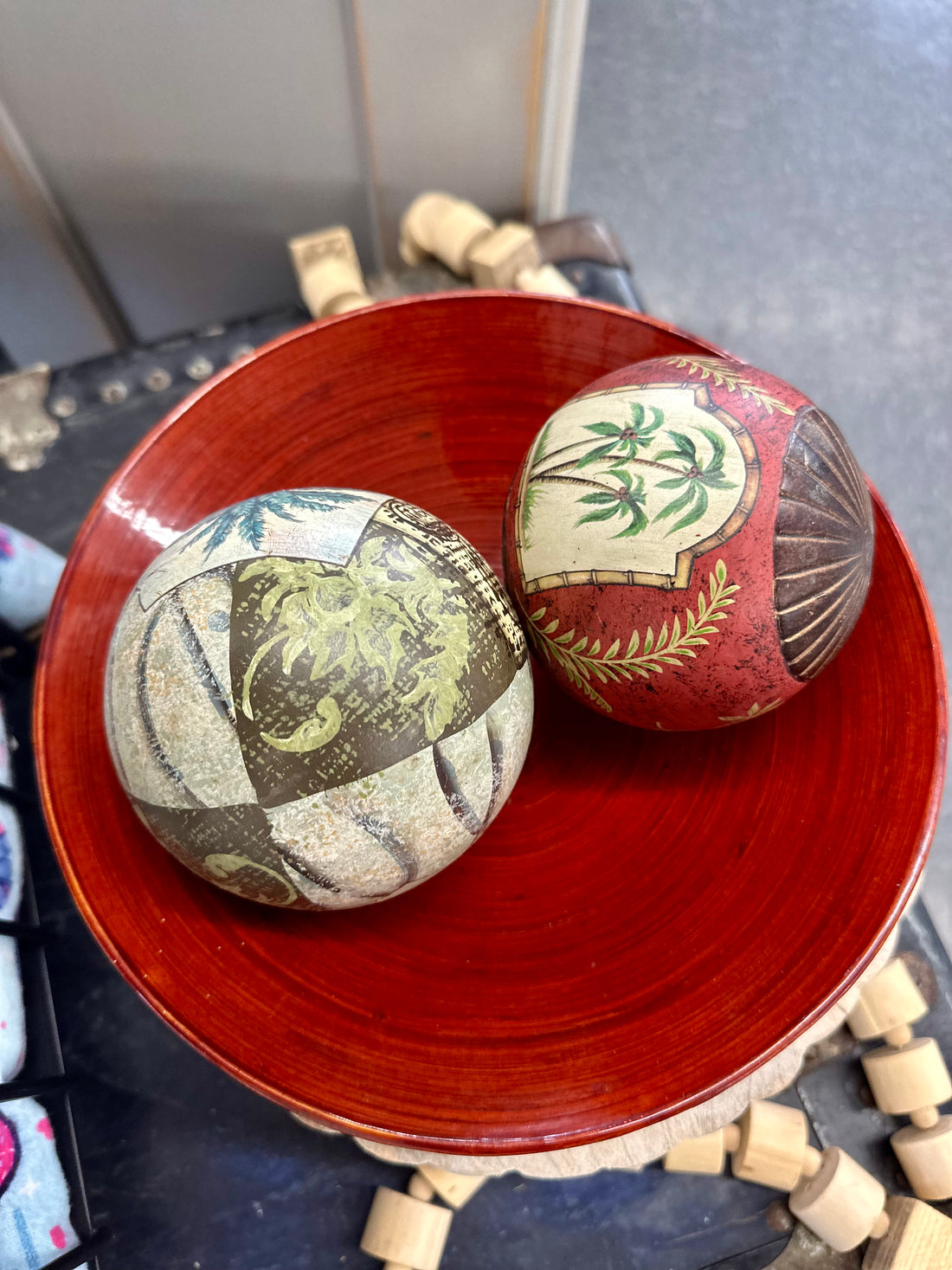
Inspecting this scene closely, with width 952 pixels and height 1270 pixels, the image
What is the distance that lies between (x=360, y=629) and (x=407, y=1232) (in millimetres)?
730

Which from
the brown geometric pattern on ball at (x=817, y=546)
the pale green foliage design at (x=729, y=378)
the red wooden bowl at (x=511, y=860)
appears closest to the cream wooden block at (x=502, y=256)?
the red wooden bowl at (x=511, y=860)

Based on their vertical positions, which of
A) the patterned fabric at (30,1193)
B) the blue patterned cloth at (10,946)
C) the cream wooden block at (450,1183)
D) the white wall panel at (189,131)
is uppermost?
the white wall panel at (189,131)

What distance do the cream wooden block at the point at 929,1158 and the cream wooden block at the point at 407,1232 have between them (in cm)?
56

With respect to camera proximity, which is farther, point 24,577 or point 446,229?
point 446,229

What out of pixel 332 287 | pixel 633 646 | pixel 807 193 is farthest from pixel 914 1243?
pixel 807 193

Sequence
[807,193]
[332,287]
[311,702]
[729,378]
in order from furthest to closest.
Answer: [807,193] → [332,287] → [729,378] → [311,702]

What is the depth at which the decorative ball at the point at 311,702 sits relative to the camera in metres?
0.71

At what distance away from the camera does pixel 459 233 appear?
1428 millimetres

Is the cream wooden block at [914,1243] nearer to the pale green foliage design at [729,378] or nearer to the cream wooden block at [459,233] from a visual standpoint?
the pale green foliage design at [729,378]

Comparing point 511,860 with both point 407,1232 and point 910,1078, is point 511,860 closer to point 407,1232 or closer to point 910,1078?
point 407,1232

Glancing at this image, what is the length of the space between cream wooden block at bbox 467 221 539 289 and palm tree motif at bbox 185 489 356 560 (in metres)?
0.73

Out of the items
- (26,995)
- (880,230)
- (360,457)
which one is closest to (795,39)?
(880,230)

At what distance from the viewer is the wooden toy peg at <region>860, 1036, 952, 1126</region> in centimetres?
108

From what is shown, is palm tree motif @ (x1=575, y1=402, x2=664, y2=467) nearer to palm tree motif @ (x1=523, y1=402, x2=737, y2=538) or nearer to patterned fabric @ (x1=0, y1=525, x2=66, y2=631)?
palm tree motif @ (x1=523, y1=402, x2=737, y2=538)
